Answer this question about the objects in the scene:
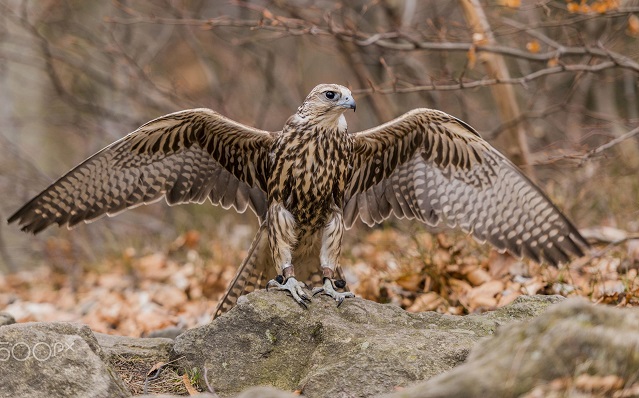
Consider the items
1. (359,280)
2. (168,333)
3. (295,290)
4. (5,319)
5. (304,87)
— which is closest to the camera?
(295,290)

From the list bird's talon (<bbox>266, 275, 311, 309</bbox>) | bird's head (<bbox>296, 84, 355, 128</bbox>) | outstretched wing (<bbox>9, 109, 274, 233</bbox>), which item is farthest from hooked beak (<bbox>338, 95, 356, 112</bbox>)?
bird's talon (<bbox>266, 275, 311, 309</bbox>)

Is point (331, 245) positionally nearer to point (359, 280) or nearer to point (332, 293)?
point (332, 293)

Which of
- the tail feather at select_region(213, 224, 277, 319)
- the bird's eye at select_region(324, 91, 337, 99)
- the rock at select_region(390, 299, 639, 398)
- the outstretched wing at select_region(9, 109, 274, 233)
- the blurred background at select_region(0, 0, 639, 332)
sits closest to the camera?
the rock at select_region(390, 299, 639, 398)

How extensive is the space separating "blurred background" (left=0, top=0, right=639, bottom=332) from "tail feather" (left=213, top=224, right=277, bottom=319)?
151cm

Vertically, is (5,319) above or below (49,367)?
below

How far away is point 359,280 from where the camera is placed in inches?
234

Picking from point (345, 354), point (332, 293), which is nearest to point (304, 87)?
point (332, 293)

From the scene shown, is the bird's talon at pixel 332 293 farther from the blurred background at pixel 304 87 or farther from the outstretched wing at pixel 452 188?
the blurred background at pixel 304 87

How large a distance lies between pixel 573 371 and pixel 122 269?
236 inches

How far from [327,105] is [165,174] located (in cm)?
135

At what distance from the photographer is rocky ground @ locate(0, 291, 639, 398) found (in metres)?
2.33

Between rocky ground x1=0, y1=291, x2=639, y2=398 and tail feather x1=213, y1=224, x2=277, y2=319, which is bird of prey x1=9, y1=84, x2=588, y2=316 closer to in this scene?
tail feather x1=213, y1=224, x2=277, y2=319

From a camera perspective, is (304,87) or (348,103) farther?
(304,87)

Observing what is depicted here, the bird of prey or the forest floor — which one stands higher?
the bird of prey
